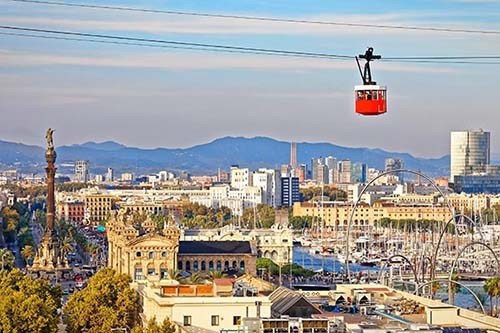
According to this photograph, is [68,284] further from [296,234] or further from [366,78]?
[296,234]

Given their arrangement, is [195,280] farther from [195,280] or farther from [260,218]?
[260,218]

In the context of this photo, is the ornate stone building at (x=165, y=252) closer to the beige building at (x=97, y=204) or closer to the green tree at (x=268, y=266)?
the green tree at (x=268, y=266)

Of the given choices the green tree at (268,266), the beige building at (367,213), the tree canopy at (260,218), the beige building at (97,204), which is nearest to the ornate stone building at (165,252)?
the green tree at (268,266)

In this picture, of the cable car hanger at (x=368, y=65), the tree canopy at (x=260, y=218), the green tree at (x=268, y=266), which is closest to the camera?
the cable car hanger at (x=368, y=65)

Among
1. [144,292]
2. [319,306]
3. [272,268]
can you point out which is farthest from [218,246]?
[319,306]

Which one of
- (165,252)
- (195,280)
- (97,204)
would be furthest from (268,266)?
(97,204)

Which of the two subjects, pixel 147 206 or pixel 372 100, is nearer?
pixel 372 100
